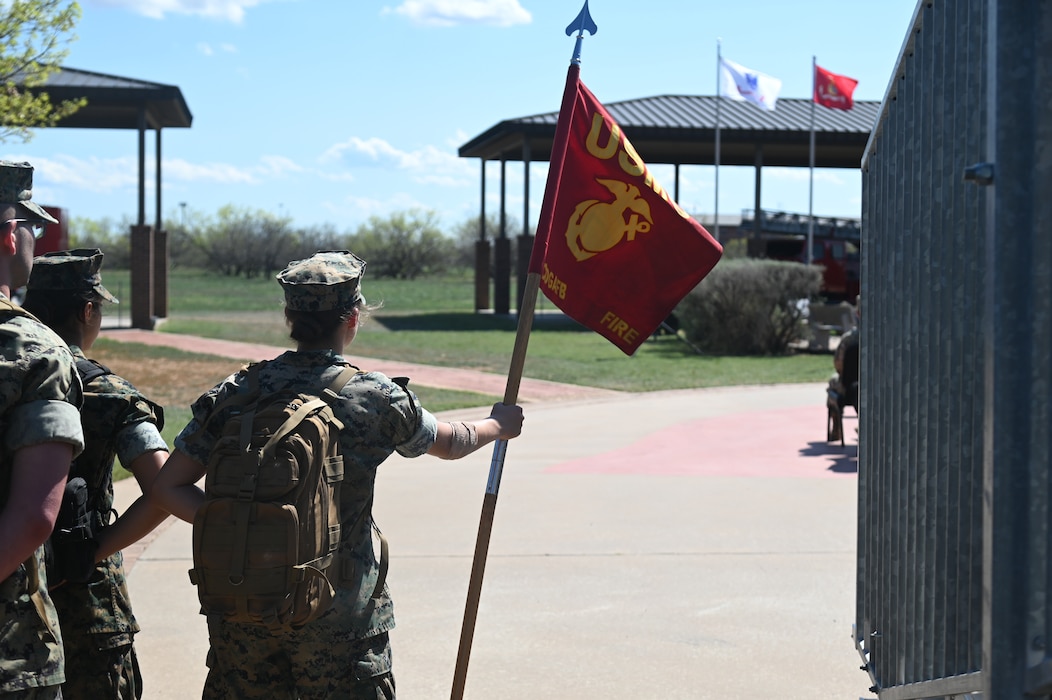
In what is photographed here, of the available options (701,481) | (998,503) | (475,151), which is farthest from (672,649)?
(475,151)

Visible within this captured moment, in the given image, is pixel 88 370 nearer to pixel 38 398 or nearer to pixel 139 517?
pixel 139 517

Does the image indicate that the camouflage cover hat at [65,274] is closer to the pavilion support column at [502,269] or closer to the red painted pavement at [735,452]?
the red painted pavement at [735,452]

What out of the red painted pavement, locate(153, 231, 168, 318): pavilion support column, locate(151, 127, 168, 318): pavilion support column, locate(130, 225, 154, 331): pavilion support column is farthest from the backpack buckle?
locate(153, 231, 168, 318): pavilion support column

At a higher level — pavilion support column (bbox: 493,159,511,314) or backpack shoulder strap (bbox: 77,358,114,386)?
pavilion support column (bbox: 493,159,511,314)

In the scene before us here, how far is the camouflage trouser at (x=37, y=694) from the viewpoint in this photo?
237 cm

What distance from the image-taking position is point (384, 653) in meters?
3.07

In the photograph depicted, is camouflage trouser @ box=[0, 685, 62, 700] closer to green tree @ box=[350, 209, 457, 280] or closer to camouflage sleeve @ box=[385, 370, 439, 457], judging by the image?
camouflage sleeve @ box=[385, 370, 439, 457]

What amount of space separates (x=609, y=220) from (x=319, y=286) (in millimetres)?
1383

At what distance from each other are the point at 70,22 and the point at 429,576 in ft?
33.7

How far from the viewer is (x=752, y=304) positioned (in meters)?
23.7

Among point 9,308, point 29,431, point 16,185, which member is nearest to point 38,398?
point 29,431

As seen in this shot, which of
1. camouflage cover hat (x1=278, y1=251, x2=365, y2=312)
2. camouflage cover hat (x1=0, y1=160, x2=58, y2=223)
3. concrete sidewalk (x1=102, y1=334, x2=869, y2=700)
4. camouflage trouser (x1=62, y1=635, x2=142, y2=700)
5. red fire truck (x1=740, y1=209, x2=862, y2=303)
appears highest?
red fire truck (x1=740, y1=209, x2=862, y2=303)

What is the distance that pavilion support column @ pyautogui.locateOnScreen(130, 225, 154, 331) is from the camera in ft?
93.2

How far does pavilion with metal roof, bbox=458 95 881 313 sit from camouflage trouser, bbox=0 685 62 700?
27824mm
